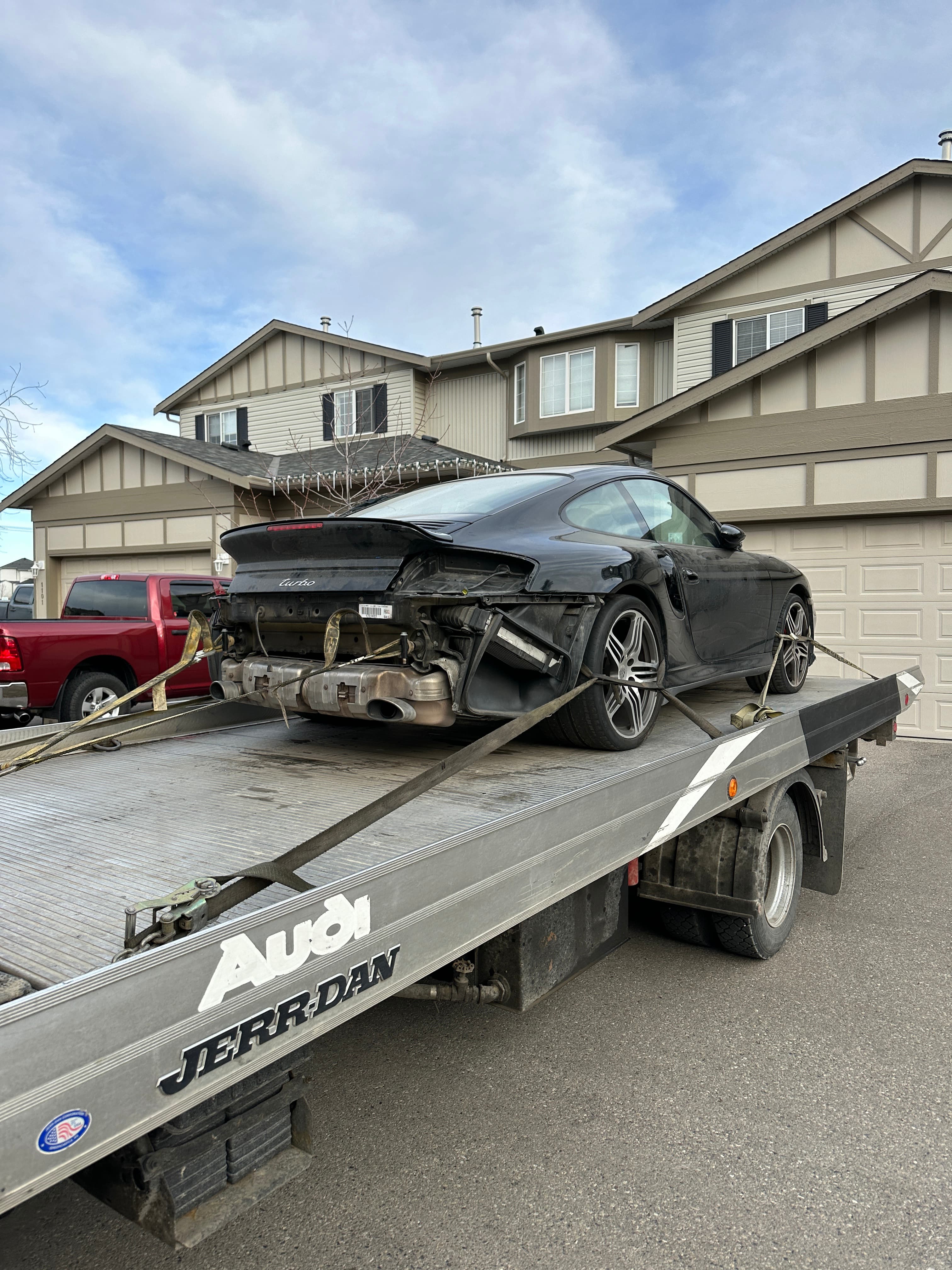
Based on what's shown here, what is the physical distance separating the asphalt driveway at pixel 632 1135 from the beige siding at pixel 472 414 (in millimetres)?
15752

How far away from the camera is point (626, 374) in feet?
56.7

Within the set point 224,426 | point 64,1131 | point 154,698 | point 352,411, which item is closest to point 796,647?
point 154,698

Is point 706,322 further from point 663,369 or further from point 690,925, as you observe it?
point 690,925

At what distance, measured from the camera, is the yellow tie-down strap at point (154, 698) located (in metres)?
3.02

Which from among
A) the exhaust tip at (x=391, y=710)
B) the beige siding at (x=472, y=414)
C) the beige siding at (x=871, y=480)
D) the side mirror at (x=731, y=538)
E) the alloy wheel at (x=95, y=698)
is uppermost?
the beige siding at (x=472, y=414)

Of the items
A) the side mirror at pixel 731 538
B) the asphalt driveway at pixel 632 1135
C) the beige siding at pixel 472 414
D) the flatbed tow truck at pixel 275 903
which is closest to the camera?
the flatbed tow truck at pixel 275 903

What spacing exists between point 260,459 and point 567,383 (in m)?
6.64

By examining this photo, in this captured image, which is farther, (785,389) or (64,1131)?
(785,389)

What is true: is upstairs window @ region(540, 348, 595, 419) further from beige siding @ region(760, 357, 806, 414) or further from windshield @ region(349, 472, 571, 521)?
windshield @ region(349, 472, 571, 521)

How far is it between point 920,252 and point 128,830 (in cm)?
1481

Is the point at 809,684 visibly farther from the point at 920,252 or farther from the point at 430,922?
the point at 920,252

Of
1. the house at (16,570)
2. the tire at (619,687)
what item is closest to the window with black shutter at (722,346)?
the tire at (619,687)

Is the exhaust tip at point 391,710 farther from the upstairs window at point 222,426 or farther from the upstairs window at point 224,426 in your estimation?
the upstairs window at point 222,426

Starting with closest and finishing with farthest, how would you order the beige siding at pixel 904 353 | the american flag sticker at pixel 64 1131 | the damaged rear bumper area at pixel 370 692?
the american flag sticker at pixel 64 1131 → the damaged rear bumper area at pixel 370 692 → the beige siding at pixel 904 353
